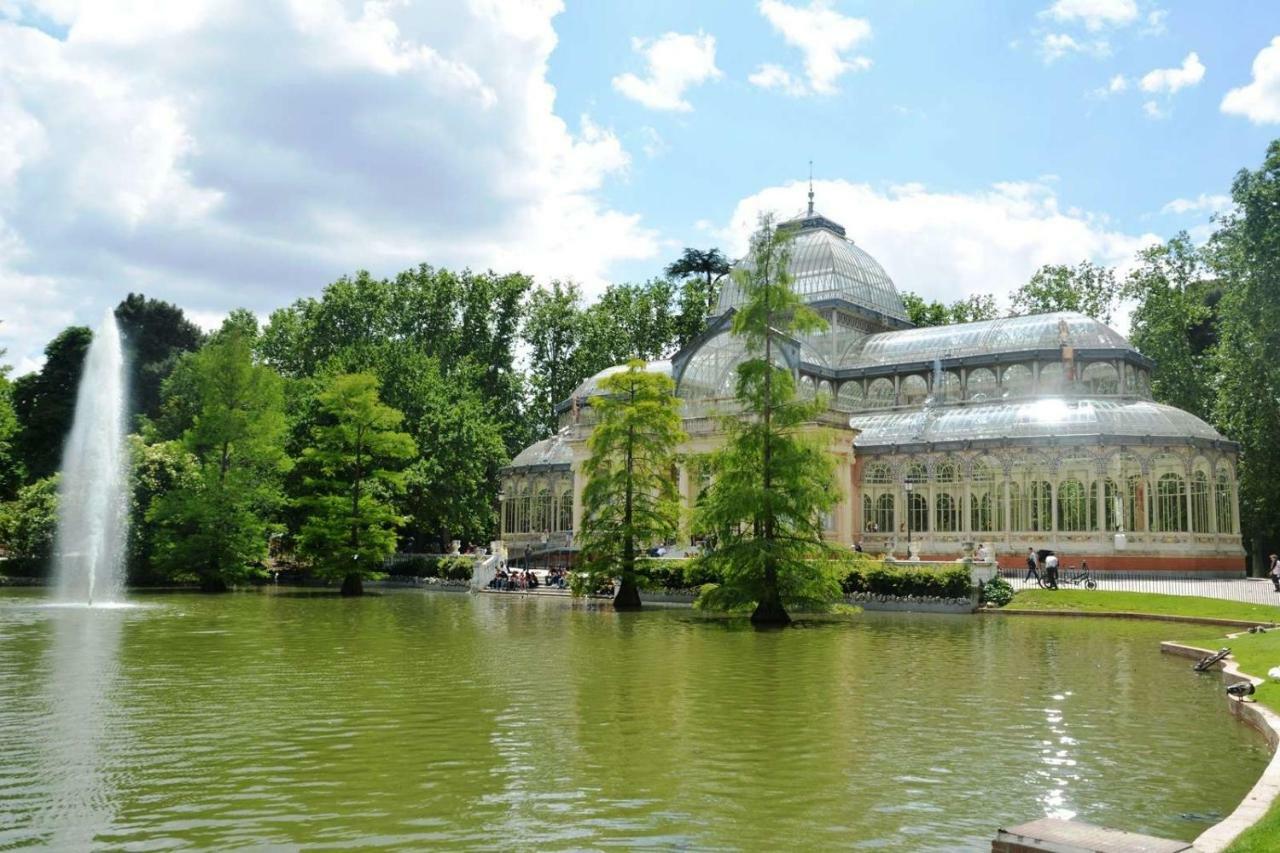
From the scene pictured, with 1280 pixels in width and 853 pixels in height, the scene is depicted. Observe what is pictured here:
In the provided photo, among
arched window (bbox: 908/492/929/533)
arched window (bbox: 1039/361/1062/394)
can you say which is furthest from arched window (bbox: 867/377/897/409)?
arched window (bbox: 1039/361/1062/394)

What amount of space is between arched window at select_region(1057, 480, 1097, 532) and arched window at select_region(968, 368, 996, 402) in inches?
304

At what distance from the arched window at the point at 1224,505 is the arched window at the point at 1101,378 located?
7709 mm

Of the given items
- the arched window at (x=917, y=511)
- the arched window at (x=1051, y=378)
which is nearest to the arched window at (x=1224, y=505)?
the arched window at (x=1051, y=378)

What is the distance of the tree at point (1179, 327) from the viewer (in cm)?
6303

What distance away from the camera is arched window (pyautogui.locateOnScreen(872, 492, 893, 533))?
2199 inches

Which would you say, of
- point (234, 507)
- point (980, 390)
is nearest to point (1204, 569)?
point (980, 390)

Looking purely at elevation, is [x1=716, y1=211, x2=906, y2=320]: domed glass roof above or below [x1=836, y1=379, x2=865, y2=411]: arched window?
above

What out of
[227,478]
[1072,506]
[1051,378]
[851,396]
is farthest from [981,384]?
[227,478]

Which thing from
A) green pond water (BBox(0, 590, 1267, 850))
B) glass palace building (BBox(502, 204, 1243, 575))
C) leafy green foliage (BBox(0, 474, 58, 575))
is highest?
glass palace building (BBox(502, 204, 1243, 575))

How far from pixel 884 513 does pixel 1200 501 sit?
14.9 m

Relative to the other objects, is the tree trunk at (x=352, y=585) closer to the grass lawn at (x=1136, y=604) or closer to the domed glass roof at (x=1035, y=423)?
the domed glass roof at (x=1035, y=423)

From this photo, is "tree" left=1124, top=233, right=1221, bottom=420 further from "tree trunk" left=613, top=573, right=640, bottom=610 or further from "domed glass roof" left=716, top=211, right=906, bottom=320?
"tree trunk" left=613, top=573, right=640, bottom=610

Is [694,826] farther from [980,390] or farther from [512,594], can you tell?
[980,390]

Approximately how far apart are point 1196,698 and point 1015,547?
3478cm
